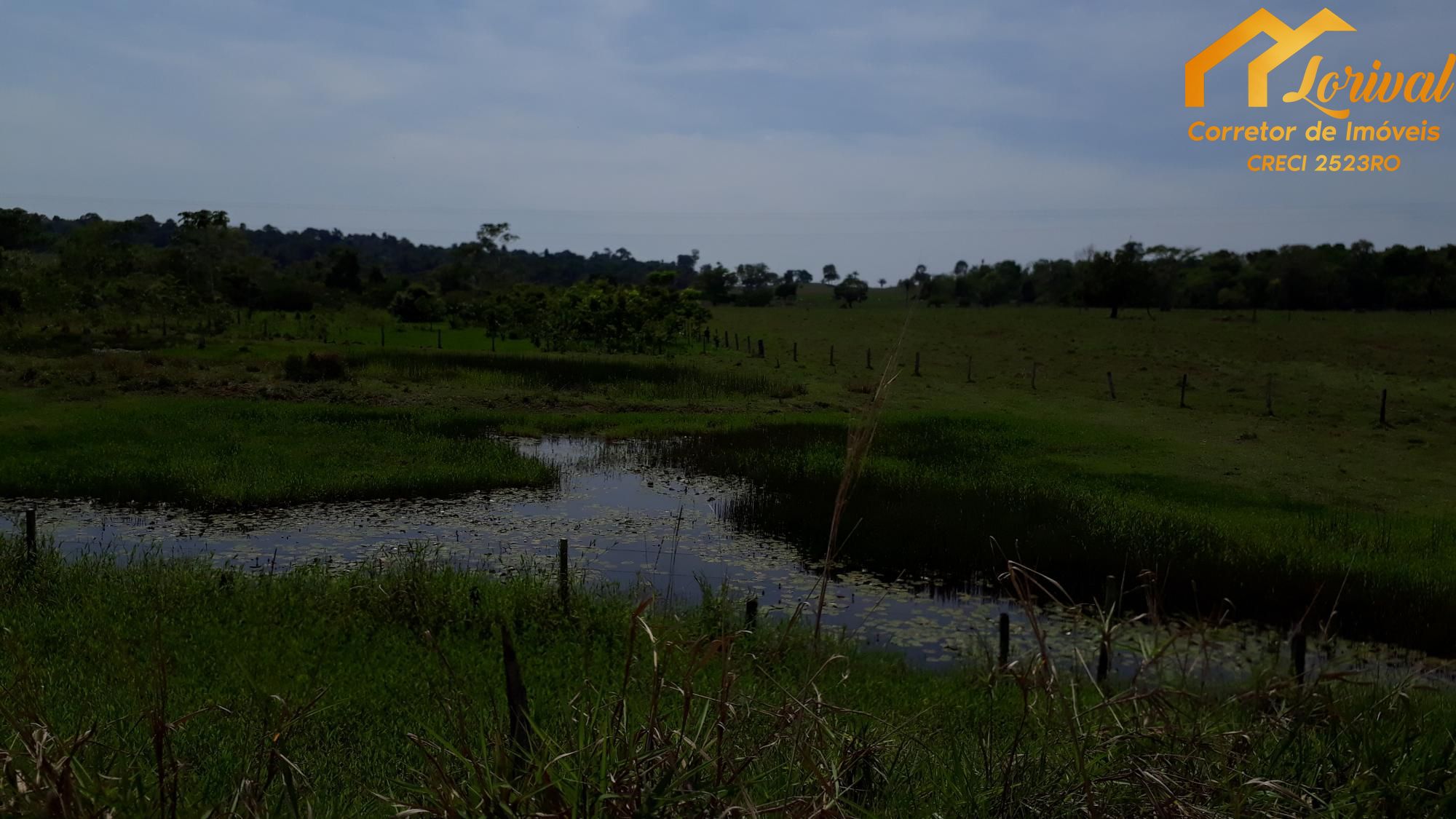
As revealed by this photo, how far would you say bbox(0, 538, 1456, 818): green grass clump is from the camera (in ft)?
9.48

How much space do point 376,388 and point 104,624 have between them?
23799mm

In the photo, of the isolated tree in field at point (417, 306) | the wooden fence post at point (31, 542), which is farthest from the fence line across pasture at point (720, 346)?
the wooden fence post at point (31, 542)

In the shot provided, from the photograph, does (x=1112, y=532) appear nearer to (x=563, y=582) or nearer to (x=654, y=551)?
(x=654, y=551)

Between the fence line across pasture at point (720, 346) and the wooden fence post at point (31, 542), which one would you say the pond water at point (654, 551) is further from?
the fence line across pasture at point (720, 346)

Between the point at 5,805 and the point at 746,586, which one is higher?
the point at 5,805

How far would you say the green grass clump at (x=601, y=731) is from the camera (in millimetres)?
2891

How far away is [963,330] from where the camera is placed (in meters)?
70.9

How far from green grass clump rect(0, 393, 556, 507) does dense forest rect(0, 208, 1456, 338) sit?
1183 centimetres

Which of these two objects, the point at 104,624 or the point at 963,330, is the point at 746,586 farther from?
the point at 963,330

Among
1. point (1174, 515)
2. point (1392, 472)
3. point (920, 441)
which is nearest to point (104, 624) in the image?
point (1174, 515)

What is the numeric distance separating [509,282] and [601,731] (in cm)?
10414

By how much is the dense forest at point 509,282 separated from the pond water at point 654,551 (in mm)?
10727

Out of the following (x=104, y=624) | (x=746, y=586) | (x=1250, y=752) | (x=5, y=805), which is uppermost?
(x=5, y=805)

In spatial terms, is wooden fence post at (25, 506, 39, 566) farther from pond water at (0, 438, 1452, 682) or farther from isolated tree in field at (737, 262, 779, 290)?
isolated tree in field at (737, 262, 779, 290)
